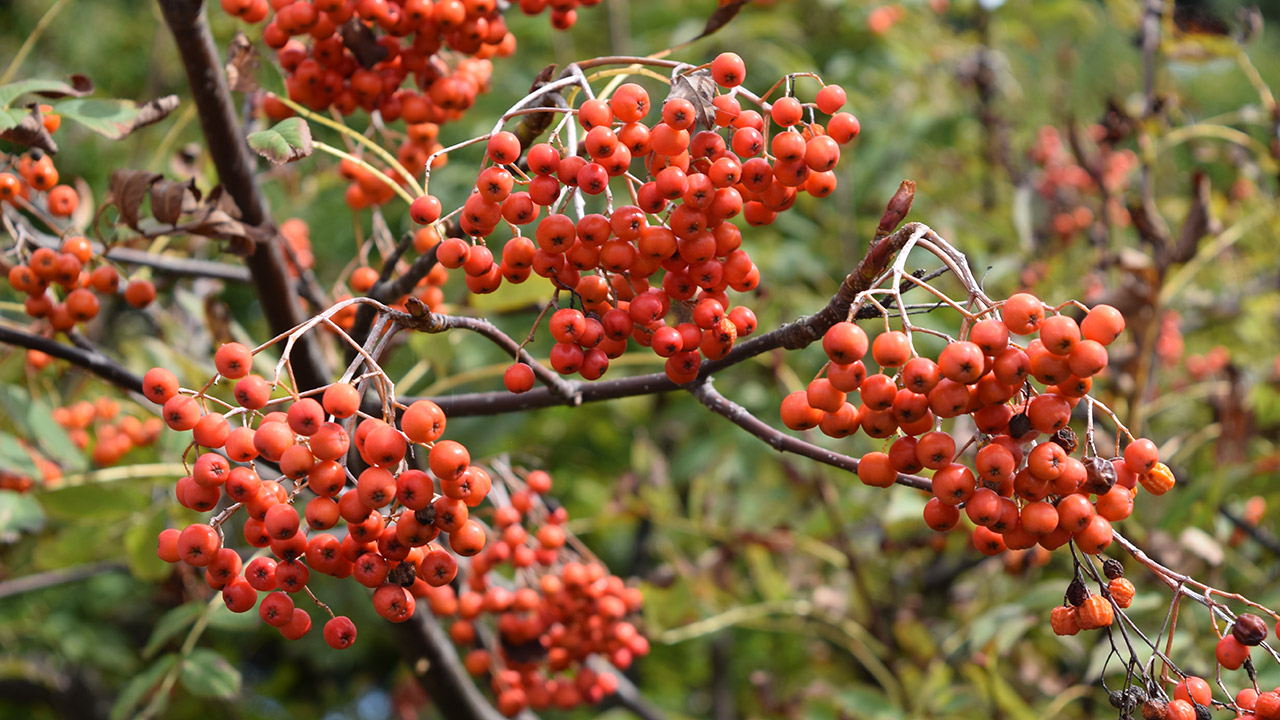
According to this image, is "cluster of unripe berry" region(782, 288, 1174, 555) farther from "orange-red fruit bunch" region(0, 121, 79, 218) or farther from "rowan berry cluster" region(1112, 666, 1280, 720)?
"orange-red fruit bunch" region(0, 121, 79, 218)

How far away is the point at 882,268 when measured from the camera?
1095 millimetres

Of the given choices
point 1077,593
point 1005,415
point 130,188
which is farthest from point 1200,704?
point 130,188

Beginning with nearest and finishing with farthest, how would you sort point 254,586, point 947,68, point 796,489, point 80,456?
1. point 254,586
2. point 80,456
3. point 796,489
4. point 947,68

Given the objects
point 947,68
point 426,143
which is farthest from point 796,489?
point 947,68

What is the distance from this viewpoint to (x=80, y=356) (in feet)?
5.38

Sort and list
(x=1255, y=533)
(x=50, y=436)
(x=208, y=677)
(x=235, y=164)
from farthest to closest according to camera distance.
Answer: (x=1255, y=533), (x=50, y=436), (x=208, y=677), (x=235, y=164)

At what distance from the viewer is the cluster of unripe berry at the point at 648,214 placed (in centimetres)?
117

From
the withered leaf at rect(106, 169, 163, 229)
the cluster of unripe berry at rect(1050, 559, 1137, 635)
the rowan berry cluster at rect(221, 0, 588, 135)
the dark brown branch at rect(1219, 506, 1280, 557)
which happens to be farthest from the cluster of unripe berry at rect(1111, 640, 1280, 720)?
the withered leaf at rect(106, 169, 163, 229)

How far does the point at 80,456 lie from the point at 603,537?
6.96ft

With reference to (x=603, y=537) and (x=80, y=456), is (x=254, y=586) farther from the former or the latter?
(x=603, y=537)

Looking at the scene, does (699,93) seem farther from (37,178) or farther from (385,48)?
(37,178)

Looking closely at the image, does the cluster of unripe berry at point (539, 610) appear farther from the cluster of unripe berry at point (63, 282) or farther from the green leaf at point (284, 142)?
the green leaf at point (284, 142)

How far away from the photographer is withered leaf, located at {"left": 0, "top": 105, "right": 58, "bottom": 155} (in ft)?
5.14

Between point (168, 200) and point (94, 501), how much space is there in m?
1.07
